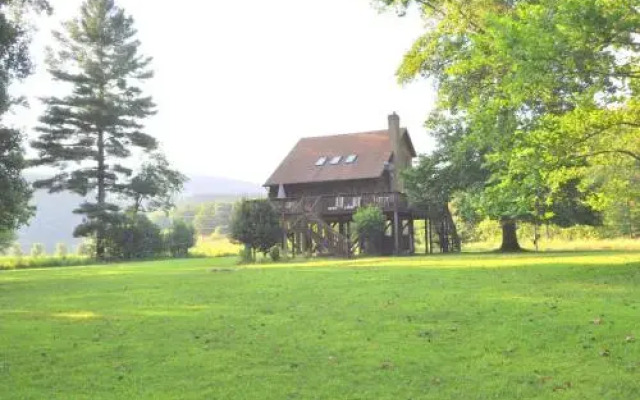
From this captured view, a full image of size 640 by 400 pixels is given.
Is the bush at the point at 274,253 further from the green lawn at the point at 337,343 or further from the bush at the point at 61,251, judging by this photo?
the bush at the point at 61,251

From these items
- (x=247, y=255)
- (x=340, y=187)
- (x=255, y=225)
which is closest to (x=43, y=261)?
(x=247, y=255)

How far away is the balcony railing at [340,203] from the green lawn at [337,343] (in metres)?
20.8

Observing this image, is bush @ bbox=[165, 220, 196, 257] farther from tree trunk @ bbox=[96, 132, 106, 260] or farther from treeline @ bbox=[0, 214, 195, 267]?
tree trunk @ bbox=[96, 132, 106, 260]

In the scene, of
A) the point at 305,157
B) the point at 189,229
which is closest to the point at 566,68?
the point at 305,157

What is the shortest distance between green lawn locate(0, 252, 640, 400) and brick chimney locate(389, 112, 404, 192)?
24858mm

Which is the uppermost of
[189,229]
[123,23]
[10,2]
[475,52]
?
[123,23]

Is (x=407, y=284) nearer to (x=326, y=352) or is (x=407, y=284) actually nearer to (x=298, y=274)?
(x=298, y=274)

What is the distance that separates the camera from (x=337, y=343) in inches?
407

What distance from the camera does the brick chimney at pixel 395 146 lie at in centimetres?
4231

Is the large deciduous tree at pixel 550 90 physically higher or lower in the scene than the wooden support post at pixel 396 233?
higher

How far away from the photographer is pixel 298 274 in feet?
75.4

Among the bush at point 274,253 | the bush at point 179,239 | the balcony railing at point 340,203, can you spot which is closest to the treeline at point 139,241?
the bush at point 179,239

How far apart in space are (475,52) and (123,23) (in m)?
43.6

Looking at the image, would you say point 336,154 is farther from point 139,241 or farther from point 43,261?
point 43,261
